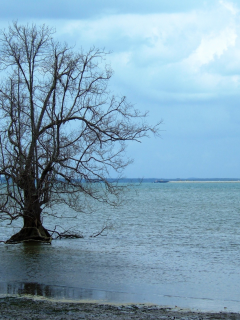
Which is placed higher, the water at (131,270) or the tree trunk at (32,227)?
the tree trunk at (32,227)

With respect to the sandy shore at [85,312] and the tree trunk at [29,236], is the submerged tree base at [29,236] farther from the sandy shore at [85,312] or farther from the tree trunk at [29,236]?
the sandy shore at [85,312]

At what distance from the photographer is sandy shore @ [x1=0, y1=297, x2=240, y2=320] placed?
9828 millimetres

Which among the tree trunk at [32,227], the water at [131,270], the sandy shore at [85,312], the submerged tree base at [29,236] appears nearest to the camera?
the sandy shore at [85,312]

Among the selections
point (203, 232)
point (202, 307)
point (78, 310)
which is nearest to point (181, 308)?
point (202, 307)

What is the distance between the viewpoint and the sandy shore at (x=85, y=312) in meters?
9.83

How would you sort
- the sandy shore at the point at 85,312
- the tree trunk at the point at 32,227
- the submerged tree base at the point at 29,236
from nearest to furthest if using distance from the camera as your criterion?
the sandy shore at the point at 85,312
the tree trunk at the point at 32,227
the submerged tree base at the point at 29,236

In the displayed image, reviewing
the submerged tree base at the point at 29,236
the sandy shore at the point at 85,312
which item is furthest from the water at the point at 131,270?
the sandy shore at the point at 85,312

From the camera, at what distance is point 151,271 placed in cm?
1627

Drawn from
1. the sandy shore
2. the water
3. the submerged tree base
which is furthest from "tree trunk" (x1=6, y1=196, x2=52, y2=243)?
the sandy shore

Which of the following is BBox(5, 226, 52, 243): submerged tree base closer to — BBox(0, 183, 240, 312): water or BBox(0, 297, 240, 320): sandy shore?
BBox(0, 183, 240, 312): water

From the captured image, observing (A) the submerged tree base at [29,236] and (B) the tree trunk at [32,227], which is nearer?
(B) the tree trunk at [32,227]

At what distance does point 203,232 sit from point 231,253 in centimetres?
935

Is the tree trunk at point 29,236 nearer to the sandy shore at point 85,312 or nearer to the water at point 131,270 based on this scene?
the water at point 131,270

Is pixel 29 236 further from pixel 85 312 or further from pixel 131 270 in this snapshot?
pixel 85 312
